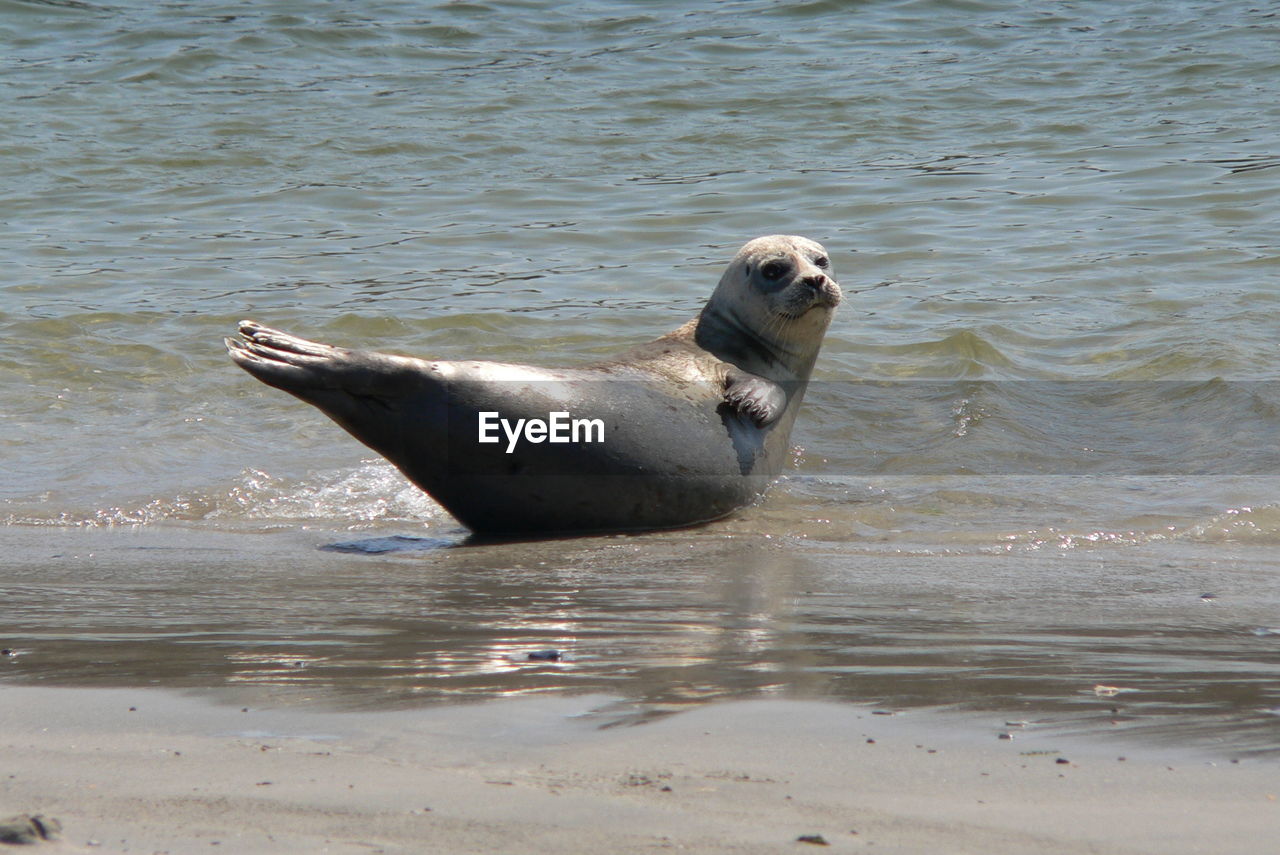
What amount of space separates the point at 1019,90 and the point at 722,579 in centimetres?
1036

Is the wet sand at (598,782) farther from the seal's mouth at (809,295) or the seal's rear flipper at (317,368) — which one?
the seal's mouth at (809,295)

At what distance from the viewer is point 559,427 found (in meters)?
4.92

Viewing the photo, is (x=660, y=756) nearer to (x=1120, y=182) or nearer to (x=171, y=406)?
(x=171, y=406)

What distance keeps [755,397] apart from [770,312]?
2.37ft

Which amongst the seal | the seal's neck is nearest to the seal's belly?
the seal

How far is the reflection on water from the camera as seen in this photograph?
275cm

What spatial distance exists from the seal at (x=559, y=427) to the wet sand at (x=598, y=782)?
2059mm

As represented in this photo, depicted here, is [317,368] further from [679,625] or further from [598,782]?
[598,782]

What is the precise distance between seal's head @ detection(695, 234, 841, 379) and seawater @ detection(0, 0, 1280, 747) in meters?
0.55

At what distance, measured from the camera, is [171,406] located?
7.21m

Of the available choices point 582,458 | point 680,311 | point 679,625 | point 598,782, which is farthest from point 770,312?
point 598,782

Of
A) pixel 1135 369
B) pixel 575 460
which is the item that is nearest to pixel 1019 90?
pixel 1135 369

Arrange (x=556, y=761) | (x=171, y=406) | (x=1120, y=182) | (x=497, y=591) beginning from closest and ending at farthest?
(x=556, y=761), (x=497, y=591), (x=171, y=406), (x=1120, y=182)

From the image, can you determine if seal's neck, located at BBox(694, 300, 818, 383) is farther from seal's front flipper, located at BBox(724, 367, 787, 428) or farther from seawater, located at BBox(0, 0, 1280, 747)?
seawater, located at BBox(0, 0, 1280, 747)
